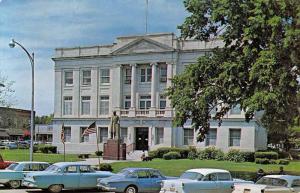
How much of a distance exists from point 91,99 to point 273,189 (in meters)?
55.7

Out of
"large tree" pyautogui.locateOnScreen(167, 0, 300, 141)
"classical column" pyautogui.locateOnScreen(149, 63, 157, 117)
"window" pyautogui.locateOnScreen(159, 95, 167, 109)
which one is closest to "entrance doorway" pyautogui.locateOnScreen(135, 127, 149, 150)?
"classical column" pyautogui.locateOnScreen(149, 63, 157, 117)

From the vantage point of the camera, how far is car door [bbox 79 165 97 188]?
2364 cm

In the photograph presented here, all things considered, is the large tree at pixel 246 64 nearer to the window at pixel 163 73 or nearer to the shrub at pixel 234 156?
the shrub at pixel 234 156

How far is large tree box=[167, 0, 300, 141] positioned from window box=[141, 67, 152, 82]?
35.2 meters

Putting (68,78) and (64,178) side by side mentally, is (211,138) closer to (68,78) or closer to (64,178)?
(68,78)

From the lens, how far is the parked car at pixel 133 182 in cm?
2178

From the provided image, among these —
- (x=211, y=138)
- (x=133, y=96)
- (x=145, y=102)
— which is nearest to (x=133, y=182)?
(x=211, y=138)

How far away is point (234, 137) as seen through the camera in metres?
62.2

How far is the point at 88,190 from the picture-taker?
24.8 metres

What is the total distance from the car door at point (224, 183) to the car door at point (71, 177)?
6.98 m

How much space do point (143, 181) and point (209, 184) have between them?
11.8 ft

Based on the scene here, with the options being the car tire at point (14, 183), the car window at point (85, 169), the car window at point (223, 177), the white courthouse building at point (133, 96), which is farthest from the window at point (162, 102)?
the car window at point (223, 177)

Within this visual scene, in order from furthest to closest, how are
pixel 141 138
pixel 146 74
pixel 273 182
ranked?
pixel 146 74 → pixel 141 138 → pixel 273 182

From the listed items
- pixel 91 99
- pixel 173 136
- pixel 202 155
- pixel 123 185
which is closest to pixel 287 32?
pixel 123 185
